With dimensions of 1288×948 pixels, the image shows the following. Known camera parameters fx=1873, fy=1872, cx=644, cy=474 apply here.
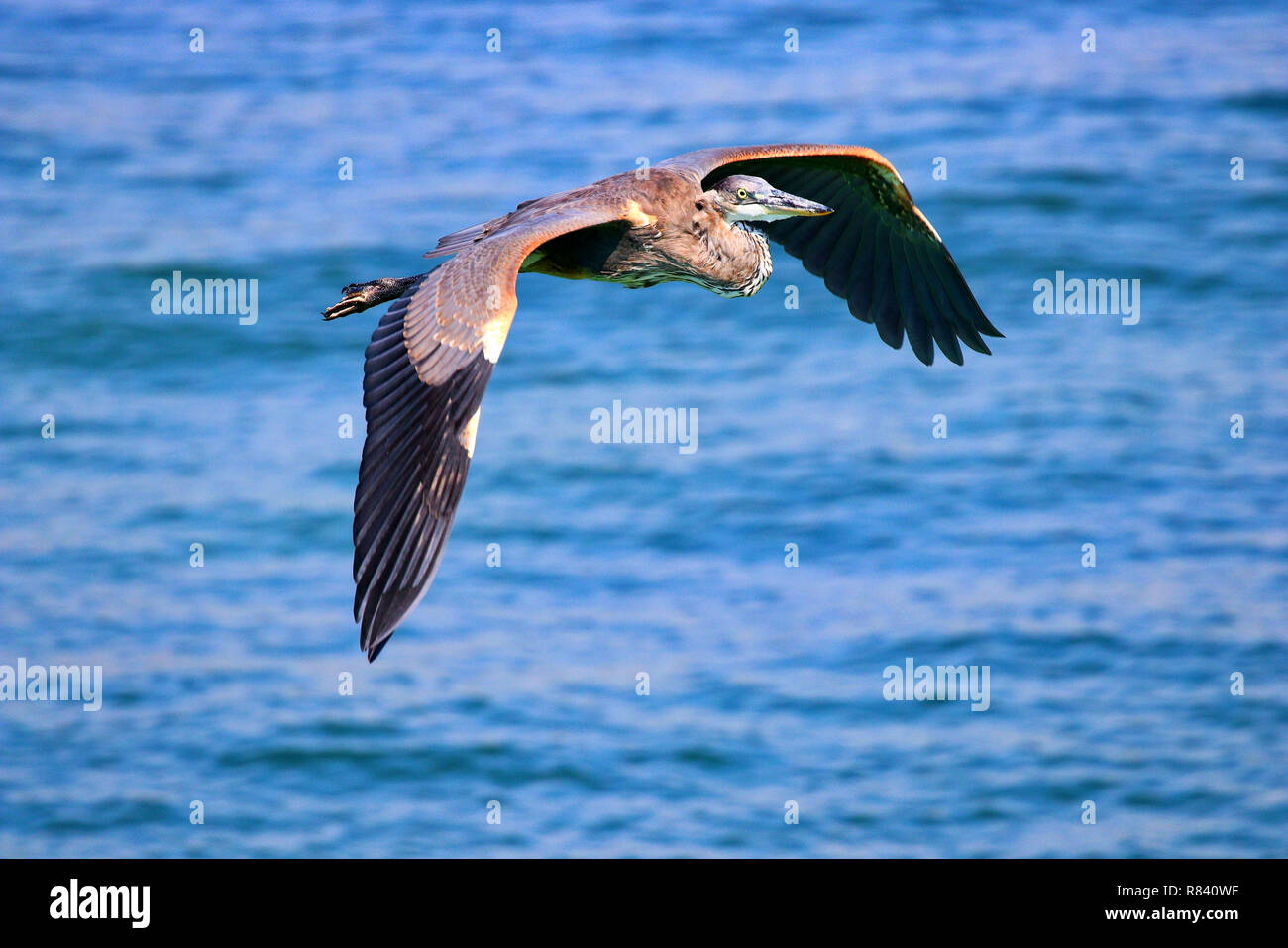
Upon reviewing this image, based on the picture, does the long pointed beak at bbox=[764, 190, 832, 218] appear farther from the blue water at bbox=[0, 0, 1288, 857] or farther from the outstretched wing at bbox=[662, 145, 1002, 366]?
the blue water at bbox=[0, 0, 1288, 857]

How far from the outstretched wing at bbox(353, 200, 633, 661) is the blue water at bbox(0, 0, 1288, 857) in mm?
13584

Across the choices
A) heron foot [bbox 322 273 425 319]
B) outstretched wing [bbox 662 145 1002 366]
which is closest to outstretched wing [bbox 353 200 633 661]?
heron foot [bbox 322 273 425 319]

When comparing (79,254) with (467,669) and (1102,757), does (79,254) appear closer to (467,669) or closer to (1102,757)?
(467,669)

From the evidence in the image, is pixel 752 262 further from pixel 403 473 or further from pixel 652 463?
pixel 652 463

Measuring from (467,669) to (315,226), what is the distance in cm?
1138

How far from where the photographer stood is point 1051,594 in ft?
80.1

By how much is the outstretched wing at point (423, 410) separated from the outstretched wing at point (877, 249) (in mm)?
2486

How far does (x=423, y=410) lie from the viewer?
8.40 meters

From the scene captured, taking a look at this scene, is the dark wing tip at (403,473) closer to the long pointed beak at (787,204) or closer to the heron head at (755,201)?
the heron head at (755,201)

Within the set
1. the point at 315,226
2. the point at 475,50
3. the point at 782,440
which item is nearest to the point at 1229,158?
the point at 782,440

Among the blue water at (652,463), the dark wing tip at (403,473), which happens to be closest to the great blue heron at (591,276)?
the dark wing tip at (403,473)

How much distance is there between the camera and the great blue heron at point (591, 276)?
26.1 feet

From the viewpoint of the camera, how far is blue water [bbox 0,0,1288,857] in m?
22.6

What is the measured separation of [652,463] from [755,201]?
16831 millimetres
